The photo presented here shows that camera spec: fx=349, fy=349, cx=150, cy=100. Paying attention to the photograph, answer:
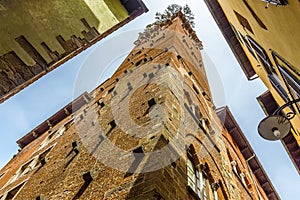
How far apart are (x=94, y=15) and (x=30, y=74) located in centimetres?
178

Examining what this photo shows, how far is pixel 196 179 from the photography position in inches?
286

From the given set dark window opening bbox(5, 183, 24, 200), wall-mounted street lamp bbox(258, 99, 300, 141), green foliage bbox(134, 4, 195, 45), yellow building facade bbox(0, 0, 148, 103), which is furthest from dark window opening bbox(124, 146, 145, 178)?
green foliage bbox(134, 4, 195, 45)

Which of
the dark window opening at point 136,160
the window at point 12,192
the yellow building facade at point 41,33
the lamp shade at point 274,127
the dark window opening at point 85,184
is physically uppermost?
the yellow building facade at point 41,33

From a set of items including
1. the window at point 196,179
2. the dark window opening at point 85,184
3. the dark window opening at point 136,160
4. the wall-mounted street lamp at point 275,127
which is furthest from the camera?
the window at point 196,179

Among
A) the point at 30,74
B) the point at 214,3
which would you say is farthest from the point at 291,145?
the point at 30,74

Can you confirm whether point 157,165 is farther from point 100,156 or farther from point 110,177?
point 100,156

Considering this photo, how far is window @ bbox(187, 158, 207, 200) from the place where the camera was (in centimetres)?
679

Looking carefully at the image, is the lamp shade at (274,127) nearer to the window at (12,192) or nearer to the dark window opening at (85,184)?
the dark window opening at (85,184)

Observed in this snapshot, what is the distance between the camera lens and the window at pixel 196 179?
22.3ft

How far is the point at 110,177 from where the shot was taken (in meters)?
5.72

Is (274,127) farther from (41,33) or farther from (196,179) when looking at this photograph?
(41,33)

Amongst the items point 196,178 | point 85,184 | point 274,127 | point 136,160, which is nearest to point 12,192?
point 85,184

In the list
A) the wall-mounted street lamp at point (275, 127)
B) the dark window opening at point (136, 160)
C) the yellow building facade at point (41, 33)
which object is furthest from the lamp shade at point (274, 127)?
the yellow building facade at point (41, 33)

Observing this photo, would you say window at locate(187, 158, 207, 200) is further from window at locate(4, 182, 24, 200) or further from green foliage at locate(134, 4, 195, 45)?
green foliage at locate(134, 4, 195, 45)
